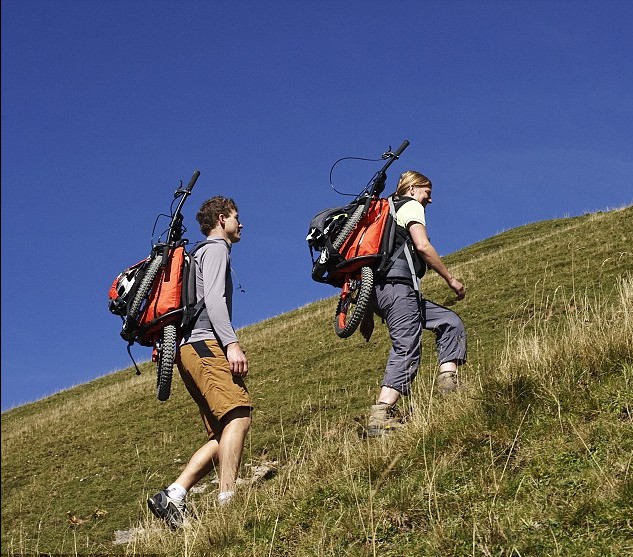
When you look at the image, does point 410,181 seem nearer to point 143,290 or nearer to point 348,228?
point 348,228

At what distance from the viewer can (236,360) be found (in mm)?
7012

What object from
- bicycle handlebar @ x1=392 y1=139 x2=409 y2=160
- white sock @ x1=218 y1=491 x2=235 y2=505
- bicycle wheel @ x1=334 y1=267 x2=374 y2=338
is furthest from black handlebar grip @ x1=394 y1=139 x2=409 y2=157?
white sock @ x1=218 y1=491 x2=235 y2=505

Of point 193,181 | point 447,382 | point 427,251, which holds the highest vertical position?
point 193,181

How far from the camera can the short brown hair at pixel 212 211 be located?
25.6ft

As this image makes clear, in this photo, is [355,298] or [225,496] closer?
[225,496]

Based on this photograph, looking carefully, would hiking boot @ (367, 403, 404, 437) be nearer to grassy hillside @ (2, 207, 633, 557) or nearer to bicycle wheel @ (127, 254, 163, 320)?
grassy hillside @ (2, 207, 633, 557)

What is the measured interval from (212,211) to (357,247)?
143 cm

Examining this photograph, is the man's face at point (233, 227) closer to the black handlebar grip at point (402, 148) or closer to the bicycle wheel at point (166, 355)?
the bicycle wheel at point (166, 355)

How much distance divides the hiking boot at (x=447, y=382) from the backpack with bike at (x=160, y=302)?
2.32 m

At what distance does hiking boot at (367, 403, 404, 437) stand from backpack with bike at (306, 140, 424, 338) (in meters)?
0.80

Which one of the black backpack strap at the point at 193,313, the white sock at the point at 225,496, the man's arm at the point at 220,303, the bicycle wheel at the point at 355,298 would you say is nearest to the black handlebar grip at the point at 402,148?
the bicycle wheel at the point at 355,298

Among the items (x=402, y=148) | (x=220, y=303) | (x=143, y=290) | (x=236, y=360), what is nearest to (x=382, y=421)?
(x=236, y=360)

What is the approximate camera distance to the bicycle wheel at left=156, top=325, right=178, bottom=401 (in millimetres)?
7262

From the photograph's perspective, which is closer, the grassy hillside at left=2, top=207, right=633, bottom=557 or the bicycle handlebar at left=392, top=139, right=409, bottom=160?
the grassy hillside at left=2, top=207, right=633, bottom=557
